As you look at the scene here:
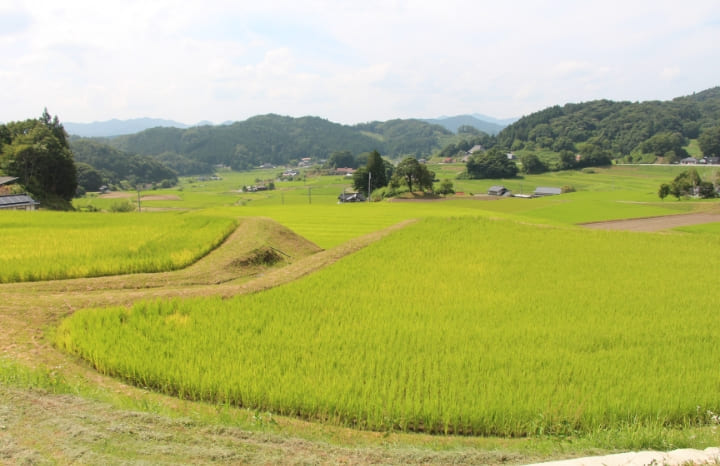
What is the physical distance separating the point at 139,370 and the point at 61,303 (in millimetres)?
3354

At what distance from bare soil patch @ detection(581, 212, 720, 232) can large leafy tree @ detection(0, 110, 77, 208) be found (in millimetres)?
48156

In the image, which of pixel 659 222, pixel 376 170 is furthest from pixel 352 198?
pixel 659 222

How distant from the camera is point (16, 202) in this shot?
33.3 metres

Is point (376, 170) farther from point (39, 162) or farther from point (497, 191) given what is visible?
point (39, 162)

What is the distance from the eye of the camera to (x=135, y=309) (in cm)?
756

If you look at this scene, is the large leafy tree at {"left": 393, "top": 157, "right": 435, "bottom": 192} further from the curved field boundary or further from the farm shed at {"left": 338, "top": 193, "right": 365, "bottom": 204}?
the curved field boundary

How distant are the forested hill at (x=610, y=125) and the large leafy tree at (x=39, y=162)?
112728mm

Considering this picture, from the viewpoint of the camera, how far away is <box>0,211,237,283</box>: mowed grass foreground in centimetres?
1032

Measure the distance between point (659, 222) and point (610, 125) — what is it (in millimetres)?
120644

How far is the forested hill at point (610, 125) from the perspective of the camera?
11931cm

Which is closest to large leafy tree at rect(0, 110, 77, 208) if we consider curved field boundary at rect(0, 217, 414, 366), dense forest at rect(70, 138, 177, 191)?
curved field boundary at rect(0, 217, 414, 366)

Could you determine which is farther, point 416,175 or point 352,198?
point 352,198

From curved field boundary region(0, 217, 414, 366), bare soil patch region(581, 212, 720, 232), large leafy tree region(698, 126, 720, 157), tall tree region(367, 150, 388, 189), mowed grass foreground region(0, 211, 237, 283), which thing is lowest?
bare soil patch region(581, 212, 720, 232)

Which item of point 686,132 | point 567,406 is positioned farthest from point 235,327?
point 686,132
